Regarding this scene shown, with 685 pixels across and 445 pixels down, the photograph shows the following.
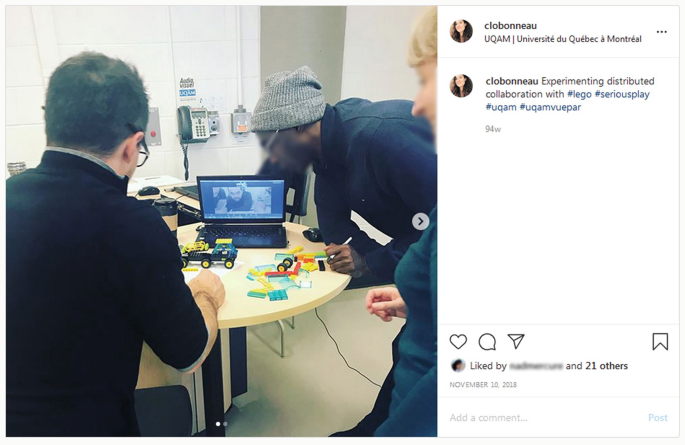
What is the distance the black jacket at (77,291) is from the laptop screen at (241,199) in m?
0.71

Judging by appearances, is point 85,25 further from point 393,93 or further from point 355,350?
point 355,350

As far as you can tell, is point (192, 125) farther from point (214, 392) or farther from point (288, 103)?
point (214, 392)

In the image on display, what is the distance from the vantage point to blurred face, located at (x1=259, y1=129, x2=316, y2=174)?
1178 millimetres

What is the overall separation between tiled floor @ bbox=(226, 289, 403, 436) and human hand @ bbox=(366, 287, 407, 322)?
0.56 feet

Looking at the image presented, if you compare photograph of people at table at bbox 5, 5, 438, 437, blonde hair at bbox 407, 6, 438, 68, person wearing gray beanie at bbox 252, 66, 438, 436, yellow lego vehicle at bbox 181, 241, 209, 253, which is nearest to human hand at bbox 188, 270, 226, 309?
photograph of people at table at bbox 5, 5, 438, 437

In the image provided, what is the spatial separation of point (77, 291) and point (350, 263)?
2.39ft

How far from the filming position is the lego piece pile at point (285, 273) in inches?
43.8

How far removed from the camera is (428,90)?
681 mm
